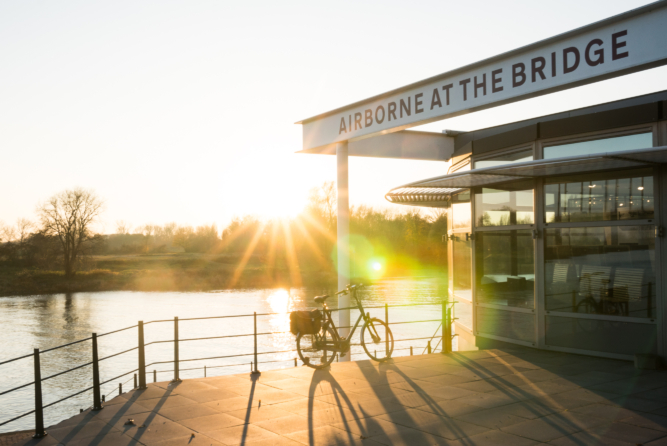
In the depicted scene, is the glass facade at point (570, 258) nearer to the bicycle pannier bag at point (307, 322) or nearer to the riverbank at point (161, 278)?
the bicycle pannier bag at point (307, 322)

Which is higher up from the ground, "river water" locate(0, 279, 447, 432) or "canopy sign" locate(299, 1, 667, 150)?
"canopy sign" locate(299, 1, 667, 150)

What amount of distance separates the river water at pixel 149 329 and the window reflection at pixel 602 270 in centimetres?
→ 1697

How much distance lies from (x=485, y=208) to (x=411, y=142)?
2.86m

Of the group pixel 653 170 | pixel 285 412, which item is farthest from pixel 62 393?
pixel 653 170

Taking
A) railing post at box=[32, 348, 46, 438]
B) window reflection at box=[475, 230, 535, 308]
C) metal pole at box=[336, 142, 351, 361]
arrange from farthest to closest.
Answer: metal pole at box=[336, 142, 351, 361] < window reflection at box=[475, 230, 535, 308] < railing post at box=[32, 348, 46, 438]

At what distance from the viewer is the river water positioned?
28.8 meters

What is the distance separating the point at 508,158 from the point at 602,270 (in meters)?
2.29

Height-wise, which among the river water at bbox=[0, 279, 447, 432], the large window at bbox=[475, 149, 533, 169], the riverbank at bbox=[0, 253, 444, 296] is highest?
the large window at bbox=[475, 149, 533, 169]

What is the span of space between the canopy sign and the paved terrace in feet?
10.9

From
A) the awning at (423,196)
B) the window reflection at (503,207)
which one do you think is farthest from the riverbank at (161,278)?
the window reflection at (503,207)

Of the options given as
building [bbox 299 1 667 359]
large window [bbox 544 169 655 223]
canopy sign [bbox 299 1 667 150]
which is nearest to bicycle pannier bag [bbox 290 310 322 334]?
building [bbox 299 1 667 359]

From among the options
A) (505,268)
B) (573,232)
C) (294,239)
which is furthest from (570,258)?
(294,239)

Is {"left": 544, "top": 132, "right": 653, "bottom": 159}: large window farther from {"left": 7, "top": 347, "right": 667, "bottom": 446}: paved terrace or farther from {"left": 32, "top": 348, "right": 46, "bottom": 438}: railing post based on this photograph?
{"left": 32, "top": 348, "right": 46, "bottom": 438}: railing post

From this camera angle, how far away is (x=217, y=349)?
33312 millimetres
